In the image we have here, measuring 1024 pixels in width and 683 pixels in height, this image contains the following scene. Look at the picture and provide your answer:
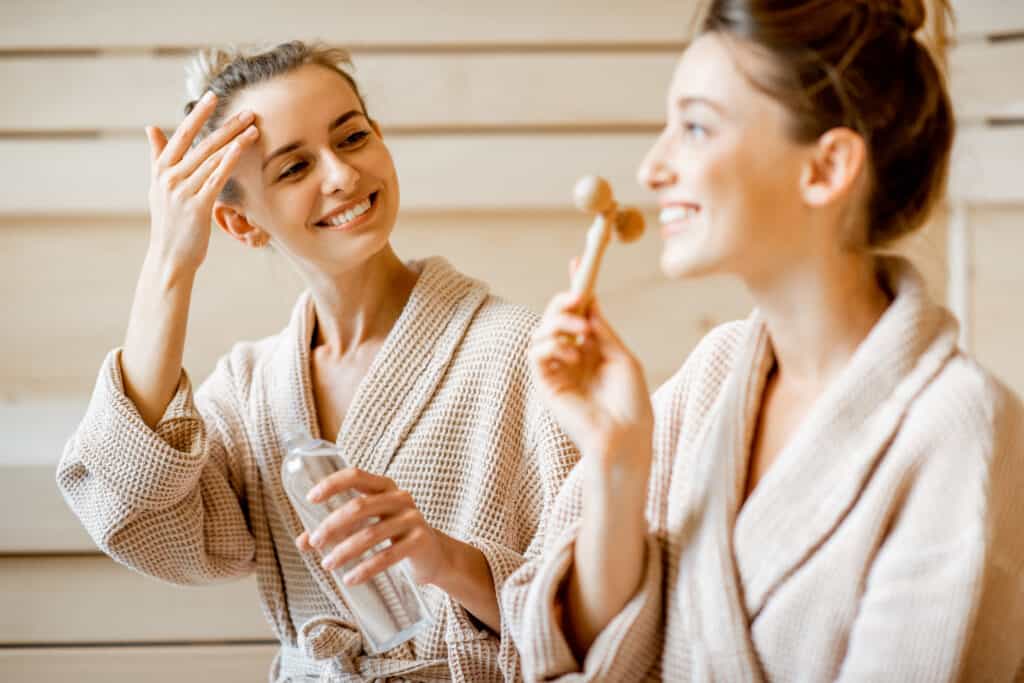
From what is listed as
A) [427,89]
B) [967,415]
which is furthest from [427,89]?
[967,415]

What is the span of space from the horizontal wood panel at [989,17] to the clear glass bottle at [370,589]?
127 cm

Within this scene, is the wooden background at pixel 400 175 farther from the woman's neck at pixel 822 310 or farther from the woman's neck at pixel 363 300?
the woman's neck at pixel 822 310

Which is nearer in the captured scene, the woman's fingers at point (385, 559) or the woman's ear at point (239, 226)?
the woman's fingers at point (385, 559)

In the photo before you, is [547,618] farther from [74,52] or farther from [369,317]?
[74,52]

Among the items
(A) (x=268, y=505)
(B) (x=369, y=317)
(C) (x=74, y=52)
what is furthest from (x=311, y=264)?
(C) (x=74, y=52)

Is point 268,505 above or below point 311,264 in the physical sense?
below

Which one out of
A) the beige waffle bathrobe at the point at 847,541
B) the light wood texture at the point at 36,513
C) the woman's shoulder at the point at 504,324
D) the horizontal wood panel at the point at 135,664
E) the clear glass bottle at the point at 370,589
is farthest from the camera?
the horizontal wood panel at the point at 135,664

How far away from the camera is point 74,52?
1971 mm

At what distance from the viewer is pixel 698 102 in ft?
3.22

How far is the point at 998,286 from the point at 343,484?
1.27 metres

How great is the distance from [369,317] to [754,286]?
0.61m

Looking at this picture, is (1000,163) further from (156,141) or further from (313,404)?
(156,141)

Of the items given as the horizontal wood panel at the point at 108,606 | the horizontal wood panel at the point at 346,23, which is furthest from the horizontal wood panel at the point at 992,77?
the horizontal wood panel at the point at 108,606

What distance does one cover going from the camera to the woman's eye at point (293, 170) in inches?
53.9
